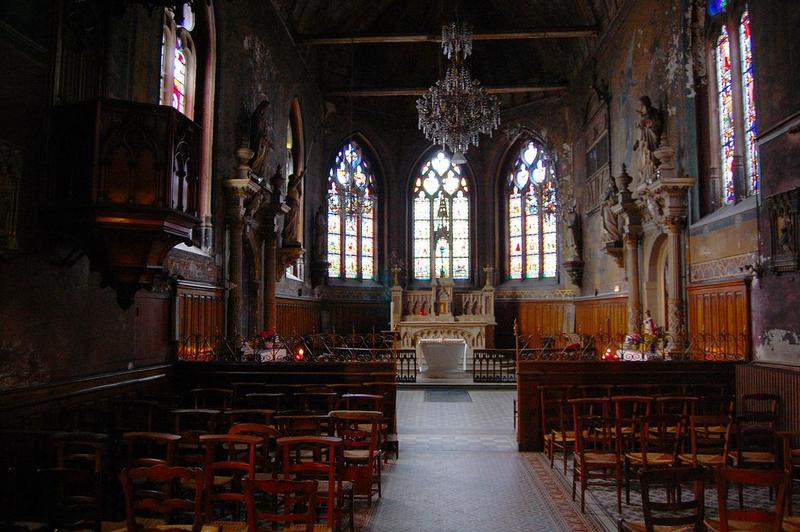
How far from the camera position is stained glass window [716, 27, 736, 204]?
40.9 feet

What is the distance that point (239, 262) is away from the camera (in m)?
14.0

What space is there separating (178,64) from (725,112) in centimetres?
1057

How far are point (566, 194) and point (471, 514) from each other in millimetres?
18044

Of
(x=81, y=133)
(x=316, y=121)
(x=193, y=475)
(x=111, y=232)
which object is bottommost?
(x=193, y=475)

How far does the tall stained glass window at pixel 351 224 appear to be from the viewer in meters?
24.5

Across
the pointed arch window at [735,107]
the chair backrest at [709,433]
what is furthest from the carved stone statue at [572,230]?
the chair backrest at [709,433]

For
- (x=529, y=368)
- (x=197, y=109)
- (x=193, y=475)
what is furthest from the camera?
(x=197, y=109)

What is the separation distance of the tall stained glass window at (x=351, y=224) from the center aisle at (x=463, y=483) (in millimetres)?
12521

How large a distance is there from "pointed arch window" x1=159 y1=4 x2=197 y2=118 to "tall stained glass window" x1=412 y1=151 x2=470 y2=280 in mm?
14513

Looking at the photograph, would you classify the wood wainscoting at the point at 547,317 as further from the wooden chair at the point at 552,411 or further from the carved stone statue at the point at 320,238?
the wooden chair at the point at 552,411

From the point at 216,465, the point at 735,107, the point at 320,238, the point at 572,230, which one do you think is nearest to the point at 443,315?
the point at 320,238

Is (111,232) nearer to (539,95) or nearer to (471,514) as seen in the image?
(471,514)

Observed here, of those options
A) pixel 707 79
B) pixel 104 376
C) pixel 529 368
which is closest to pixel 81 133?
pixel 104 376

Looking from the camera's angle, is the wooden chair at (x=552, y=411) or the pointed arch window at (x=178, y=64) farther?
the pointed arch window at (x=178, y=64)
